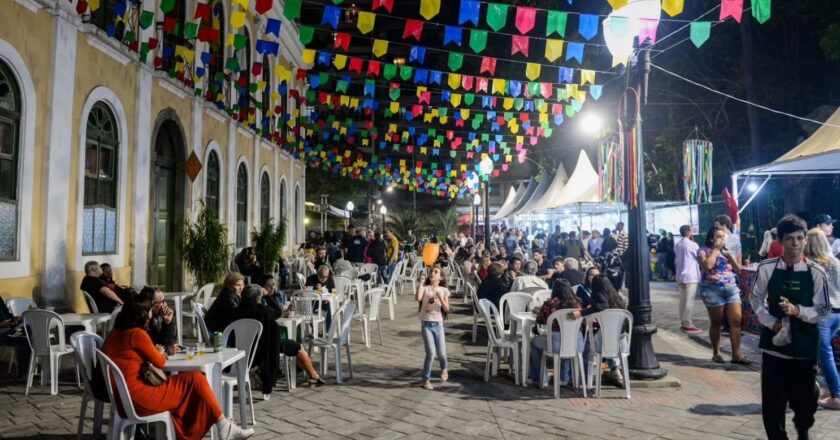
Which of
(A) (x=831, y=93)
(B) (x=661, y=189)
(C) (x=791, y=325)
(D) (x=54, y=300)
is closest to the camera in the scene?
(C) (x=791, y=325)

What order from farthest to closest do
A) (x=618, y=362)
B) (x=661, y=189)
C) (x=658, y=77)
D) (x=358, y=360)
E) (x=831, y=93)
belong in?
(x=661, y=189)
(x=658, y=77)
(x=831, y=93)
(x=358, y=360)
(x=618, y=362)

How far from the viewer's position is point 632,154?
6465 millimetres

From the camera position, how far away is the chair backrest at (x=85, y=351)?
13.5 feet

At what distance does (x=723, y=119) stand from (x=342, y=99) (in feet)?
43.0

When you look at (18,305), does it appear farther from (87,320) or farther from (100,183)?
(100,183)

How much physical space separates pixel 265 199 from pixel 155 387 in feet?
52.9

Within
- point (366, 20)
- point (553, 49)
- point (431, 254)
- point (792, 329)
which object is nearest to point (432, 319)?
point (792, 329)

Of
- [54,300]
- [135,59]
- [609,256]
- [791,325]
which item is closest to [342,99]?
[135,59]

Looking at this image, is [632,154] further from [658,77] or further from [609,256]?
[658,77]

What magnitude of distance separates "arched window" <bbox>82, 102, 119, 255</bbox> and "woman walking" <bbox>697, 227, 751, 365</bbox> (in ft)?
29.5

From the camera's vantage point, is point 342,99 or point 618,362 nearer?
point 618,362

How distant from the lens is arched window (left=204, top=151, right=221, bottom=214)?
13.9m

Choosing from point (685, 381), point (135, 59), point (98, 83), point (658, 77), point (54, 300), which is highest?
point (658, 77)

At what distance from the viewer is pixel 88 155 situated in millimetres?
9016
